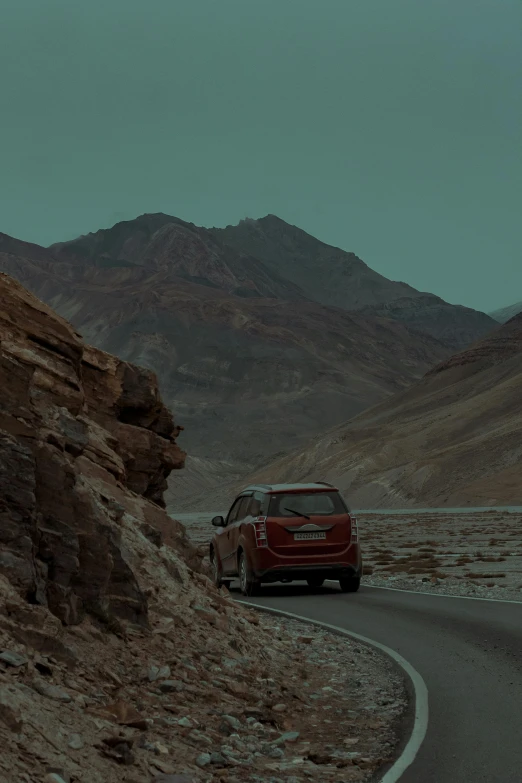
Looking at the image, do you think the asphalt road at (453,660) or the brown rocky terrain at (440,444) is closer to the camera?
the asphalt road at (453,660)

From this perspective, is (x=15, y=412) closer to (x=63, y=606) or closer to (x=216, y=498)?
(x=63, y=606)

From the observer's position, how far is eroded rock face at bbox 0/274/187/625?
27.4 feet

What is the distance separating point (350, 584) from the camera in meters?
18.9

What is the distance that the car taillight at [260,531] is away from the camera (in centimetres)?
1706

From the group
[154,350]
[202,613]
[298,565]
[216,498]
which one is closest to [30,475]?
[202,613]

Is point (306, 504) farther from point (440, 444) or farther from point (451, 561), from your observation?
point (440, 444)

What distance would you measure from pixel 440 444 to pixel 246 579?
91048 mm

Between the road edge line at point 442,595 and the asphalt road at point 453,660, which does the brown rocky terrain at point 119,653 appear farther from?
the road edge line at point 442,595

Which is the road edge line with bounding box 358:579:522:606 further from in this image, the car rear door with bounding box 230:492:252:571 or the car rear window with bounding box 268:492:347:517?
the car rear door with bounding box 230:492:252:571

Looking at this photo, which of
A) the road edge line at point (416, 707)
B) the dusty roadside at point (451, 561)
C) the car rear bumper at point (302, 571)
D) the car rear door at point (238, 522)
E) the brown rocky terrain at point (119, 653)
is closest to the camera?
the brown rocky terrain at point (119, 653)

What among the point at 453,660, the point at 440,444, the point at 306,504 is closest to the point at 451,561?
the point at 306,504

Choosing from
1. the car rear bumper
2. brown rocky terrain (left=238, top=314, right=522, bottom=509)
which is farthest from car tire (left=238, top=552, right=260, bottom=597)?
brown rocky terrain (left=238, top=314, right=522, bottom=509)

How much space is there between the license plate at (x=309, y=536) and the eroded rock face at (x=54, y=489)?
3.80 metres

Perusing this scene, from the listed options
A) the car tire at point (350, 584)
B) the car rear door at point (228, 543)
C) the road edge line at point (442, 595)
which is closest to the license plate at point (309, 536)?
the car tire at point (350, 584)
